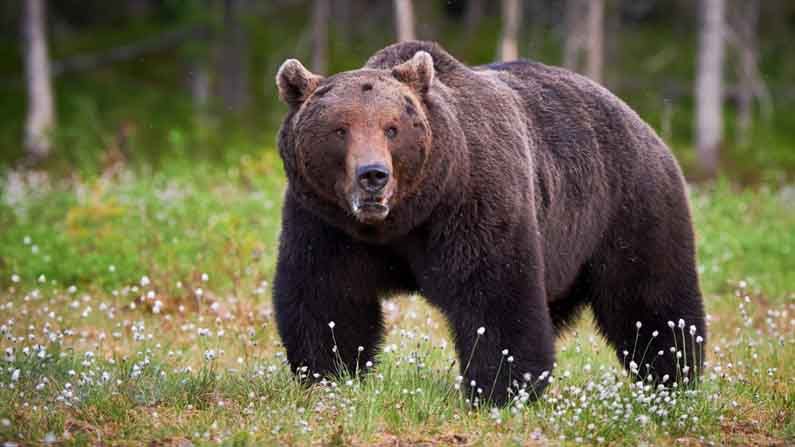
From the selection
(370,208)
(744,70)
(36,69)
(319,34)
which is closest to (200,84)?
(319,34)

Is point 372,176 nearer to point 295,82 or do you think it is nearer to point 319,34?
point 295,82

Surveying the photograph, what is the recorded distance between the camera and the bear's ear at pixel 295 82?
17.4 ft

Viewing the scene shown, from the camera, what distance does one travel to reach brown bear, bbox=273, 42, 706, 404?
5137 mm

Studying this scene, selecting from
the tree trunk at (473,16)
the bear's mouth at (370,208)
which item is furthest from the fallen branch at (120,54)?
the bear's mouth at (370,208)

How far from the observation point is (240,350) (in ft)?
23.5

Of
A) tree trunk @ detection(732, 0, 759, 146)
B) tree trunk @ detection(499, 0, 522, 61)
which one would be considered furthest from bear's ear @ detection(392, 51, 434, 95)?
tree trunk @ detection(732, 0, 759, 146)

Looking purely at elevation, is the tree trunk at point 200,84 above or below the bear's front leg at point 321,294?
below

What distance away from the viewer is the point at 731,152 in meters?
22.7

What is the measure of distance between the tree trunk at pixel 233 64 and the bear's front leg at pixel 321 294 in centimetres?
1991

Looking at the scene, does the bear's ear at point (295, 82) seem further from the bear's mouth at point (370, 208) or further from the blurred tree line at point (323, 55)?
the blurred tree line at point (323, 55)

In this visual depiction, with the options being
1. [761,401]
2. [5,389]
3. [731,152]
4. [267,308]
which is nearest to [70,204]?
[267,308]

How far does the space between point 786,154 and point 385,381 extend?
63.9 feet

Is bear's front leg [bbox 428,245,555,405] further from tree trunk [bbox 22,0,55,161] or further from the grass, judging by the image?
tree trunk [bbox 22,0,55,161]

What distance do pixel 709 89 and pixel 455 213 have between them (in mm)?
15748
